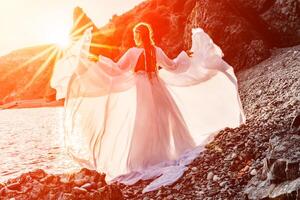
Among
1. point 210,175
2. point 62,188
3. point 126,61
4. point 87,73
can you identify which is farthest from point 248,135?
point 62,188

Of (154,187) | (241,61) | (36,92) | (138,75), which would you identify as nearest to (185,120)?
(138,75)

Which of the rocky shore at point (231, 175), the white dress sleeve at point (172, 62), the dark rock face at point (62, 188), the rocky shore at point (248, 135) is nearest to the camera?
the rocky shore at point (231, 175)

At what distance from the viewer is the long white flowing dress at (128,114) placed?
9039mm

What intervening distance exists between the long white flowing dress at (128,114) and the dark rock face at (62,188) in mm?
1719

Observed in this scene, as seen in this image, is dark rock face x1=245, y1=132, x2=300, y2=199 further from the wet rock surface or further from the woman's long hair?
the woman's long hair

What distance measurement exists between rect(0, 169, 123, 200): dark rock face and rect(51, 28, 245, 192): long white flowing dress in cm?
172

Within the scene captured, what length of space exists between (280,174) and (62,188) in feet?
11.2

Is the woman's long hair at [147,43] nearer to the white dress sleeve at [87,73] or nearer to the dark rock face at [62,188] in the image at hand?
the white dress sleeve at [87,73]

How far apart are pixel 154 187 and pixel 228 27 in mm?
18854

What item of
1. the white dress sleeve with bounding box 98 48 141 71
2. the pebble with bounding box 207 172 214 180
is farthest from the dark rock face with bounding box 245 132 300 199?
the white dress sleeve with bounding box 98 48 141 71

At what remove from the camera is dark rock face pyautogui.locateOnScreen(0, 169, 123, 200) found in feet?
21.9

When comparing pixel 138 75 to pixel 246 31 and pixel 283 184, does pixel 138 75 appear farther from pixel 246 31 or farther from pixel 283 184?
pixel 246 31

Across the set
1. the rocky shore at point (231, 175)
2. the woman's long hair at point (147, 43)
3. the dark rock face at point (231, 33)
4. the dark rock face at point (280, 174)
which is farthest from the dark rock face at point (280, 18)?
the dark rock face at point (280, 174)

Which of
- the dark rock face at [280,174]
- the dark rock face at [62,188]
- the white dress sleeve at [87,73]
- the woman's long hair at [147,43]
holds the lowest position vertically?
the dark rock face at [62,188]
